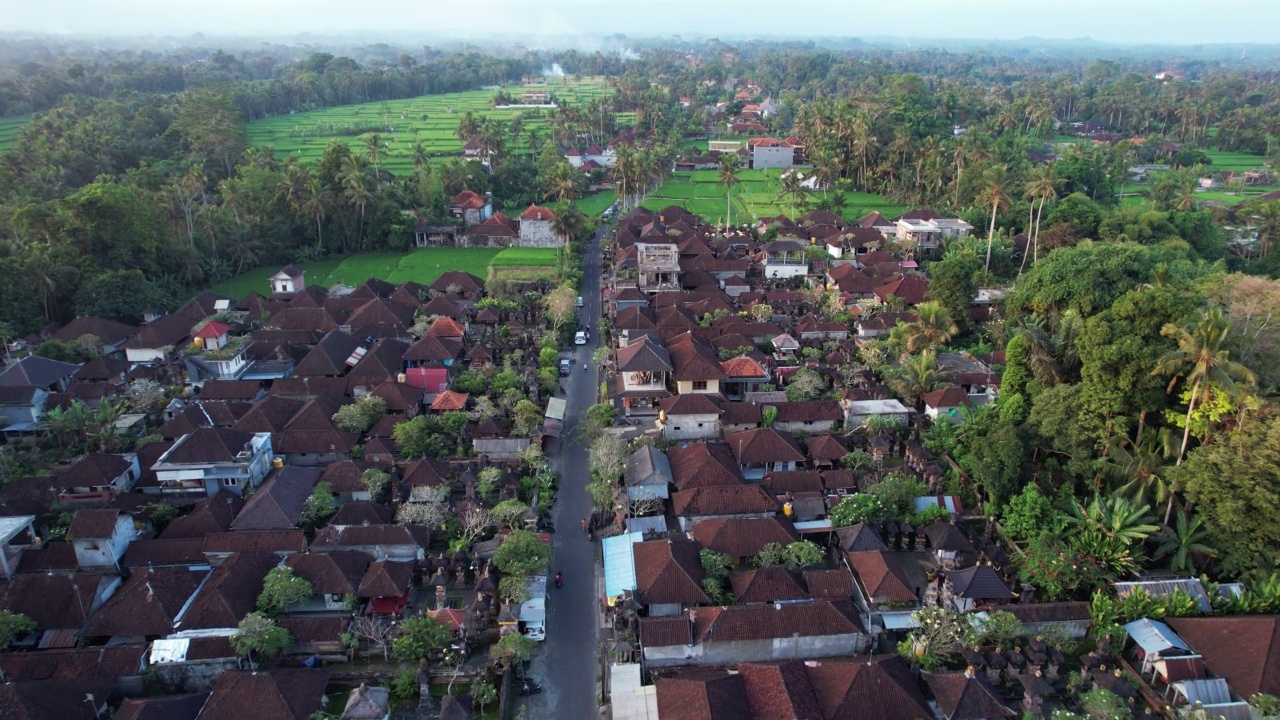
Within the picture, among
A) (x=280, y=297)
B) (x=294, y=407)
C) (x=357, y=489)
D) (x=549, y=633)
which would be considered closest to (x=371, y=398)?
(x=294, y=407)

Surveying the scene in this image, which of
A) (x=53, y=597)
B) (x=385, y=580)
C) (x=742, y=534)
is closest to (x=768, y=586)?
(x=742, y=534)

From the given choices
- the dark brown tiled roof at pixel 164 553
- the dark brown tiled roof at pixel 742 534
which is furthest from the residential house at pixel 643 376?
the dark brown tiled roof at pixel 164 553

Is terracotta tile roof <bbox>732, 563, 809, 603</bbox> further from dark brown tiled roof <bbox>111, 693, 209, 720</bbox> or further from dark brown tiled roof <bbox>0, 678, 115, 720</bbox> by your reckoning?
dark brown tiled roof <bbox>0, 678, 115, 720</bbox>

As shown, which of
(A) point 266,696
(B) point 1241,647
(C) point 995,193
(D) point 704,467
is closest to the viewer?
(A) point 266,696

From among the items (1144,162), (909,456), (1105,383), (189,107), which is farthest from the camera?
(1144,162)

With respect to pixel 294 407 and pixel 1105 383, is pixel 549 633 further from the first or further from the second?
pixel 1105 383

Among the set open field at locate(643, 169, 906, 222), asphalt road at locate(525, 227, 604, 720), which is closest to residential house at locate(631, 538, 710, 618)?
asphalt road at locate(525, 227, 604, 720)

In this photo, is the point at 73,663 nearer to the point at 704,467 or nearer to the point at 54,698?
the point at 54,698
